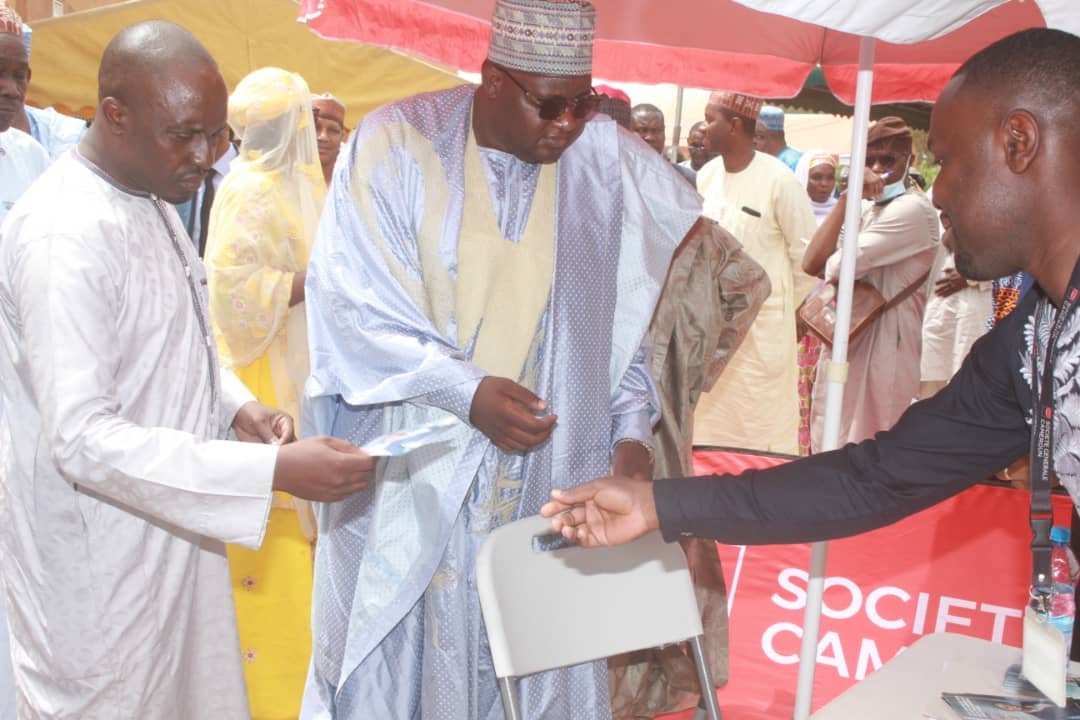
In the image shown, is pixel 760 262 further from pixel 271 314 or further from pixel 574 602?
pixel 574 602

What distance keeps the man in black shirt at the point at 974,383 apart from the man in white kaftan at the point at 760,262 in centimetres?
410

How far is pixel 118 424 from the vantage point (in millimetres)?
2084

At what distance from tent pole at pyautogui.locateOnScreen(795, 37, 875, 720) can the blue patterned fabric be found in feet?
2.19

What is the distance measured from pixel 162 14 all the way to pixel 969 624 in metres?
6.20

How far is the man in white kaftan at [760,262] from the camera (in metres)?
6.36

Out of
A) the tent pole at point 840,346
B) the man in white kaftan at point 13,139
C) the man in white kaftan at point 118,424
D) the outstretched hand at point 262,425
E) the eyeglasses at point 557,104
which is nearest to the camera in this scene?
the man in white kaftan at point 118,424

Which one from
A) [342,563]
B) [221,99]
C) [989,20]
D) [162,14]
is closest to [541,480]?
[342,563]

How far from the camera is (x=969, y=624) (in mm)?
3900

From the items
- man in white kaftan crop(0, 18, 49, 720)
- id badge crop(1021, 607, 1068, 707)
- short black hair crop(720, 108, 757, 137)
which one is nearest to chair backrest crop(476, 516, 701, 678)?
id badge crop(1021, 607, 1068, 707)

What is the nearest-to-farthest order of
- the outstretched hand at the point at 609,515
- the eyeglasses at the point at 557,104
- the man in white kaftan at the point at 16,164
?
the outstretched hand at the point at 609,515 < the eyeglasses at the point at 557,104 < the man in white kaftan at the point at 16,164

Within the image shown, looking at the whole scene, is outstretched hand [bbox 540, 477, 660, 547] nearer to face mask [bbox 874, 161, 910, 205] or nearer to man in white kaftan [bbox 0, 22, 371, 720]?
man in white kaftan [bbox 0, 22, 371, 720]

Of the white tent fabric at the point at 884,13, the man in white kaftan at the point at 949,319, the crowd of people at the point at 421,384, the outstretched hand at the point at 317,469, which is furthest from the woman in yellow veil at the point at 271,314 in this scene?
the man in white kaftan at the point at 949,319

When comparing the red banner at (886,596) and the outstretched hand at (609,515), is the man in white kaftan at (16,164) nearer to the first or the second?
the outstretched hand at (609,515)

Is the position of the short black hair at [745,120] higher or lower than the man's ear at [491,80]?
higher
